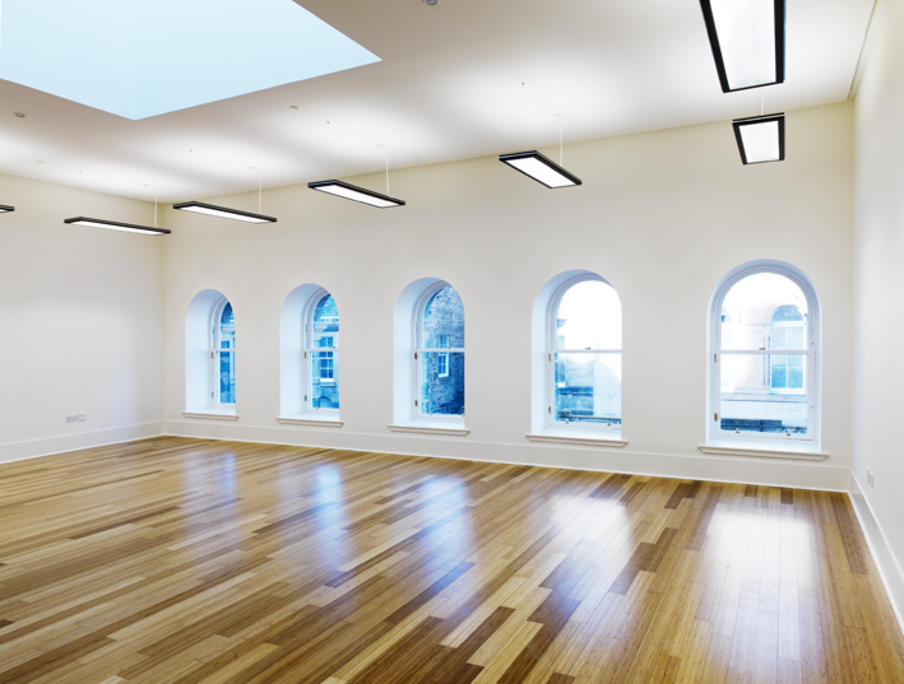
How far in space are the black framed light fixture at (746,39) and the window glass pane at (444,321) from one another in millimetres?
4872

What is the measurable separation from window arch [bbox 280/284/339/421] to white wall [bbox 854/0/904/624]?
628 cm

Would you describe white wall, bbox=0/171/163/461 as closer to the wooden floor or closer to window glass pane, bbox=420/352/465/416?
the wooden floor

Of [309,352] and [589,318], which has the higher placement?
[589,318]

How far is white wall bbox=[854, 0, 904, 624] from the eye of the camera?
3383mm

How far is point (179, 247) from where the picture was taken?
32.3 ft

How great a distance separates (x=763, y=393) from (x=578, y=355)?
202 cm

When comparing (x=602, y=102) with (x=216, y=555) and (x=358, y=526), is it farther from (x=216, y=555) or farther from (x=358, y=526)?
(x=216, y=555)

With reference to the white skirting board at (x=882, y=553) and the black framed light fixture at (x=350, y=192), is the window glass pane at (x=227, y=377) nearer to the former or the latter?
the black framed light fixture at (x=350, y=192)

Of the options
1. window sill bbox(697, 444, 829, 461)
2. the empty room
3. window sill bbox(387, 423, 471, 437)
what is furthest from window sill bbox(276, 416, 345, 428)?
window sill bbox(697, 444, 829, 461)

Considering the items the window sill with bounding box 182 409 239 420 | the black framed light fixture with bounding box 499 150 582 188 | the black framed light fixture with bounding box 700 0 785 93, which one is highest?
the black framed light fixture with bounding box 700 0 785 93

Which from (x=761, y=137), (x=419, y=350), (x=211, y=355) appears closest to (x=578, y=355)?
(x=419, y=350)

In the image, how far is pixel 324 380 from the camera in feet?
30.5

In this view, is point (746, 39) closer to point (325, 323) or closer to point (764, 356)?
point (764, 356)

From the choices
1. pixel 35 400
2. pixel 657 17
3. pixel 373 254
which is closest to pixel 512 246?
pixel 373 254
